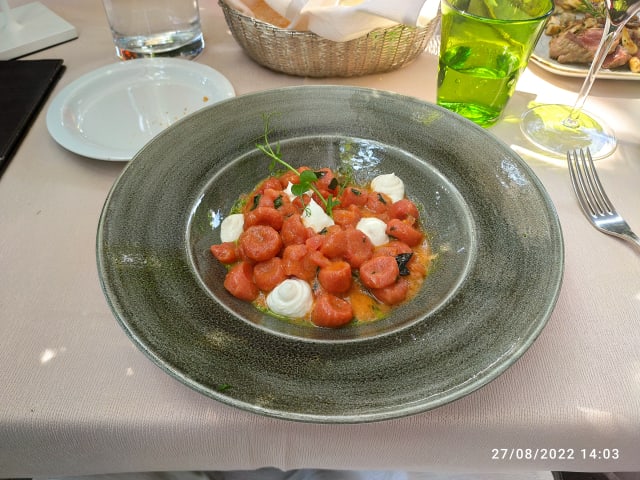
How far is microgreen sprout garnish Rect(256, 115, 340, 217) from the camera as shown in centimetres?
84

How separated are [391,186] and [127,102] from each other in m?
0.65

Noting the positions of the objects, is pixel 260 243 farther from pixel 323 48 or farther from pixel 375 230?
pixel 323 48

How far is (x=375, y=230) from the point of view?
836 mm

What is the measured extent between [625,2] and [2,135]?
1.22 m

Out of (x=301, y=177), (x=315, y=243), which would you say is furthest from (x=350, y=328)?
(x=301, y=177)

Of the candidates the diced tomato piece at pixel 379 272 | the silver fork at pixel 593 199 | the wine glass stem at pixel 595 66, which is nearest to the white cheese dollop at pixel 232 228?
the diced tomato piece at pixel 379 272

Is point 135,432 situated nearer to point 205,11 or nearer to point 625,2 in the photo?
point 625,2

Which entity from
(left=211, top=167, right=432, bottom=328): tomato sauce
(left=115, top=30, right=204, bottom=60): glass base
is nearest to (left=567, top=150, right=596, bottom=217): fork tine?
(left=211, top=167, right=432, bottom=328): tomato sauce

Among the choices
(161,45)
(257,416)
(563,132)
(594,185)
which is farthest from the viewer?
(161,45)

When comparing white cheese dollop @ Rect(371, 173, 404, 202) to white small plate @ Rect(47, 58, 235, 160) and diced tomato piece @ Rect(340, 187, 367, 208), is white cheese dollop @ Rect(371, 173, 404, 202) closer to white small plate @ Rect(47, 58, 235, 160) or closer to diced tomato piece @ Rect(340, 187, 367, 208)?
diced tomato piece @ Rect(340, 187, 367, 208)

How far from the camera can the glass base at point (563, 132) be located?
1.08 m

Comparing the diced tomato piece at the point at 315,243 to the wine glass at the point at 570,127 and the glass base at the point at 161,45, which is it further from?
the glass base at the point at 161,45

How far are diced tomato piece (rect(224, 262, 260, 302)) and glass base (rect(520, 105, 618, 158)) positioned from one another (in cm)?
70

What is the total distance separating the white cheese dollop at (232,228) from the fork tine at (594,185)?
0.65m
